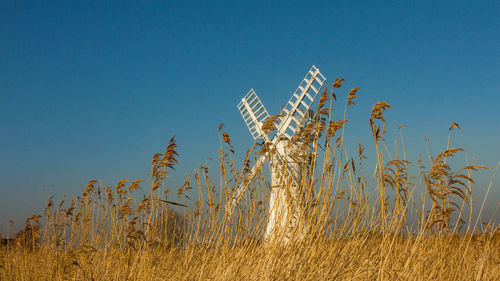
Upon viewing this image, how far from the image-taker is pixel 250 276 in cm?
323

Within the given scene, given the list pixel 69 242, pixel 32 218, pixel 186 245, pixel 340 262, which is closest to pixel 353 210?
pixel 340 262

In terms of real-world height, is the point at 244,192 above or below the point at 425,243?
above

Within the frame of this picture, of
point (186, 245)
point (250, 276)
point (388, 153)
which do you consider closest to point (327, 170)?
point (388, 153)

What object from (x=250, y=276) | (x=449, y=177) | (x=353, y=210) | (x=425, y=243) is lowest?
(x=250, y=276)

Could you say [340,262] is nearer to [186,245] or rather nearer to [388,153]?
[388,153]

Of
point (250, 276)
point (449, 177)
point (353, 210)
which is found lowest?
point (250, 276)

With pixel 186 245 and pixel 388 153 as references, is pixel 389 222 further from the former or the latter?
pixel 186 245

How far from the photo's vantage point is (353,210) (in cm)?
411

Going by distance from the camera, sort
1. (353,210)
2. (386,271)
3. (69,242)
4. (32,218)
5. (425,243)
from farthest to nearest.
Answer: (32,218)
(69,242)
(353,210)
(425,243)
(386,271)

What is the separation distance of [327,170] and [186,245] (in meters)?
1.76

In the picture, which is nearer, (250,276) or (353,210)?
(250,276)

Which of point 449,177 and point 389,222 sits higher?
point 449,177

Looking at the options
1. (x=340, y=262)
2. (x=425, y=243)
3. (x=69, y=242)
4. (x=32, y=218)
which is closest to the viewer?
(x=340, y=262)

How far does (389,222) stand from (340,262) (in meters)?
0.59
